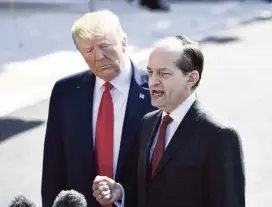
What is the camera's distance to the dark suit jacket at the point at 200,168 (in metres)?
3.29

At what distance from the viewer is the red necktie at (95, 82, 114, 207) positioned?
12.8 feet

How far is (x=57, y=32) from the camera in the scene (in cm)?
2005

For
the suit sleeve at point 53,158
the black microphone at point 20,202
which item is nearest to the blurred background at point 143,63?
the suit sleeve at point 53,158

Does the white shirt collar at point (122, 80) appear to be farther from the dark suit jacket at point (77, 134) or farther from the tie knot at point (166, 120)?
the tie knot at point (166, 120)

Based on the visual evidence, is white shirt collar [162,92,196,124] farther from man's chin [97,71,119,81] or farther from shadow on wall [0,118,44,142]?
shadow on wall [0,118,44,142]

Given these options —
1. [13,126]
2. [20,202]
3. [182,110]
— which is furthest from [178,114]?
[13,126]

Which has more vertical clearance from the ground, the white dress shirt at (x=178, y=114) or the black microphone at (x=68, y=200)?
the white dress shirt at (x=178, y=114)

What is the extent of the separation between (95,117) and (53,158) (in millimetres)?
329

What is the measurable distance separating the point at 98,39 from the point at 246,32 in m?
16.5

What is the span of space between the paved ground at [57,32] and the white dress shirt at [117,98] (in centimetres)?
787

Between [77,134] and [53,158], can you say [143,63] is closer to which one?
[53,158]

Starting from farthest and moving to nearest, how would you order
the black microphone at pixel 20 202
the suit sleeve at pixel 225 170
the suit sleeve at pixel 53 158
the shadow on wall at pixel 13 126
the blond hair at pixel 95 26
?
the shadow on wall at pixel 13 126
the suit sleeve at pixel 53 158
the blond hair at pixel 95 26
the suit sleeve at pixel 225 170
the black microphone at pixel 20 202

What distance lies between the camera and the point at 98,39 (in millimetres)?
3699

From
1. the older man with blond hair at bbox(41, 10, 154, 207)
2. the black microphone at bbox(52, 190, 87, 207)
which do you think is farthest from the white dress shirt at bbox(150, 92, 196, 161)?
the black microphone at bbox(52, 190, 87, 207)
